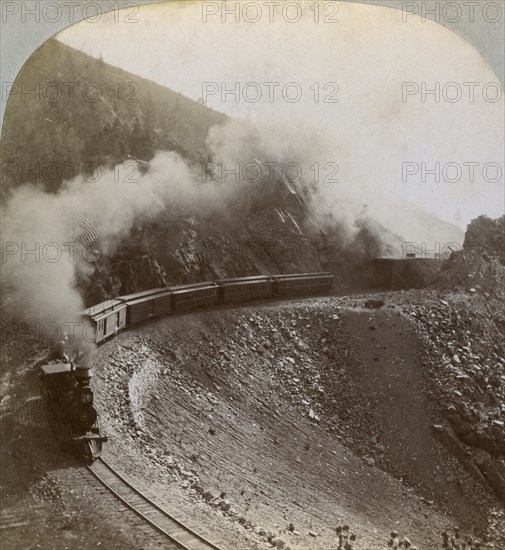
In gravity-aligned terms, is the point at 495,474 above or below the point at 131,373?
below

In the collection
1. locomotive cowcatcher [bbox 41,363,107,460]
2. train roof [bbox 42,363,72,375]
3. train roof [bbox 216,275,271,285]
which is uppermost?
train roof [bbox 216,275,271,285]

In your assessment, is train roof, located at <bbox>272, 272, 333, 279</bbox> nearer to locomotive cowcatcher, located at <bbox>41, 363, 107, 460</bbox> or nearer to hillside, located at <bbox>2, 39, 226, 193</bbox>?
hillside, located at <bbox>2, 39, 226, 193</bbox>

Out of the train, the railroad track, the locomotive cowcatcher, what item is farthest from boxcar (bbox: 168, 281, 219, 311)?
the railroad track

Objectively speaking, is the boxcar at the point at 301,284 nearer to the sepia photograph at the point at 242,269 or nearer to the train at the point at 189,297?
the train at the point at 189,297

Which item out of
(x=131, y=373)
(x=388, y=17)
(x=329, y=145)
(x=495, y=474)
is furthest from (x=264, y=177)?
(x=495, y=474)

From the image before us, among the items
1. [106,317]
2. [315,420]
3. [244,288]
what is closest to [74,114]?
[106,317]

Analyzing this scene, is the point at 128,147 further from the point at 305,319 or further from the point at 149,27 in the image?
the point at 305,319

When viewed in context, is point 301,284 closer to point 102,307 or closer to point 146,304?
point 146,304
